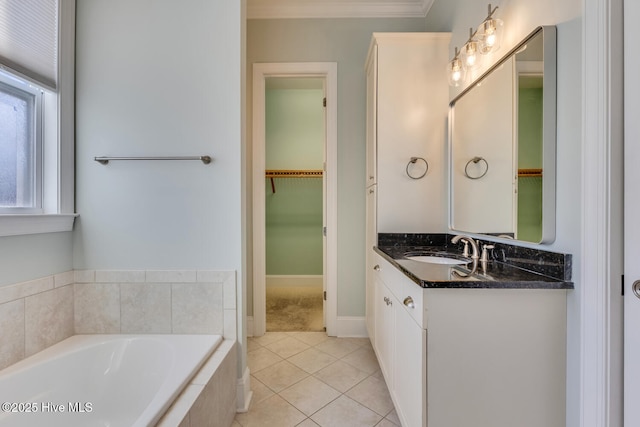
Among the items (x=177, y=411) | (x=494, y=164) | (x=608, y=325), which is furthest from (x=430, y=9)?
(x=177, y=411)

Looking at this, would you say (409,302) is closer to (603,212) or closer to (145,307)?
(603,212)

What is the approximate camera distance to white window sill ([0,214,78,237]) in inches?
46.9

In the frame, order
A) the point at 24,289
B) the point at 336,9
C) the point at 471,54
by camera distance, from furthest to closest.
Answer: the point at 336,9 < the point at 471,54 < the point at 24,289

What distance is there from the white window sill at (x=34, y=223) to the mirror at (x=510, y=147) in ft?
7.57

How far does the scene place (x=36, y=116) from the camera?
143 centimetres

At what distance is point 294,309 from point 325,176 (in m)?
1.60

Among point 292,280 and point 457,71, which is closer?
point 457,71

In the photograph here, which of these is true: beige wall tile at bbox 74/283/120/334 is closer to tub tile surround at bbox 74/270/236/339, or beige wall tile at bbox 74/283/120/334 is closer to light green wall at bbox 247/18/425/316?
tub tile surround at bbox 74/270/236/339

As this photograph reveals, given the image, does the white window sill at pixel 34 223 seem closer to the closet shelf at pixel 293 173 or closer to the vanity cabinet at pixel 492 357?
the vanity cabinet at pixel 492 357

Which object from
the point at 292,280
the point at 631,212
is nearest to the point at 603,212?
the point at 631,212

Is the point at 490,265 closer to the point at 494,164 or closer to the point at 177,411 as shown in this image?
the point at 494,164

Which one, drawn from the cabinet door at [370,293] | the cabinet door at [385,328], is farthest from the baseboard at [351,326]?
the cabinet door at [385,328]

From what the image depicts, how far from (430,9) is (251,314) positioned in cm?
309

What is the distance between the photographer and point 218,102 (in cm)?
156
